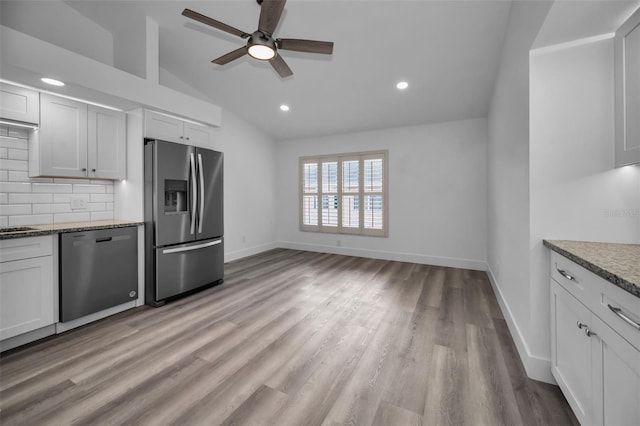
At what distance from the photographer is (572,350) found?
54.6 inches

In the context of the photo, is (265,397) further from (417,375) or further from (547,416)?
(547,416)

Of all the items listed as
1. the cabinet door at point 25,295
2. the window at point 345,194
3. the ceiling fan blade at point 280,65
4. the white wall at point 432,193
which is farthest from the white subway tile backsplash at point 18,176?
the white wall at point 432,193

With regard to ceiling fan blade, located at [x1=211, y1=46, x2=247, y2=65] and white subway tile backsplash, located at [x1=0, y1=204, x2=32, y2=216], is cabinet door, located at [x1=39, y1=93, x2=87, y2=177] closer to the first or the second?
white subway tile backsplash, located at [x1=0, y1=204, x2=32, y2=216]

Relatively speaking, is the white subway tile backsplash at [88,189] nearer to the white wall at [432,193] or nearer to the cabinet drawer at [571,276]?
the white wall at [432,193]

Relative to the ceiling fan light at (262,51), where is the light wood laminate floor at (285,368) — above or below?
below

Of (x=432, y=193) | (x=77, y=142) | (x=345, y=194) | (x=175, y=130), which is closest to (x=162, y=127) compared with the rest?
(x=175, y=130)

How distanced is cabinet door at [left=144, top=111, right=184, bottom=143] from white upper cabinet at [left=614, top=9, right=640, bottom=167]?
3.95 meters

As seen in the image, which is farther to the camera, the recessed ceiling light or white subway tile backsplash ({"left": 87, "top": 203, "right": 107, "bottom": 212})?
white subway tile backsplash ({"left": 87, "top": 203, "right": 107, "bottom": 212})

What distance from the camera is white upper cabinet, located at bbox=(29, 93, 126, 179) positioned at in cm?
243

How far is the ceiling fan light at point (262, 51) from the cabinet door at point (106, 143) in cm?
188

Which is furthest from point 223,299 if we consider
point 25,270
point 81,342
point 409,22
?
point 409,22

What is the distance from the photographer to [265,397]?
1.57 meters

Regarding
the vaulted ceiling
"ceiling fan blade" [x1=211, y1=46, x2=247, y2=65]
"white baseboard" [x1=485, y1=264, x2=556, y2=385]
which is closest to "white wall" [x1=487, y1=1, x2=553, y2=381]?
"white baseboard" [x1=485, y1=264, x2=556, y2=385]

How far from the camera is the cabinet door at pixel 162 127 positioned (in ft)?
9.77
